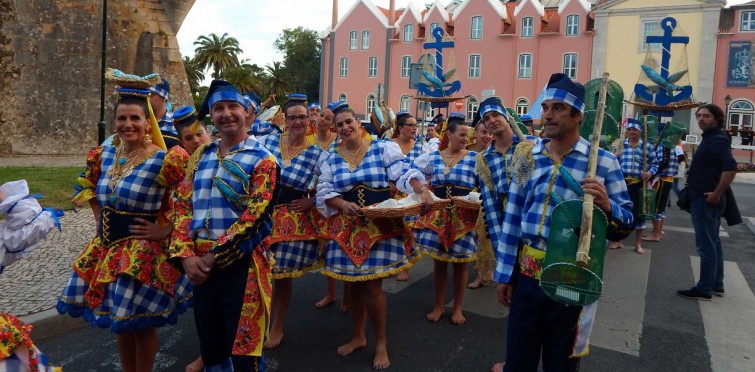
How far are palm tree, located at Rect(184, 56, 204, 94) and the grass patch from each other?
1808 inches

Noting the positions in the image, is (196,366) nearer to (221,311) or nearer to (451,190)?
(221,311)

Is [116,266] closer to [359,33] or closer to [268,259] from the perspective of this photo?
[268,259]

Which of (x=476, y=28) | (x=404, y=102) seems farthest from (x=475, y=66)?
(x=404, y=102)

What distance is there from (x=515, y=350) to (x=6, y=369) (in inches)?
96.2

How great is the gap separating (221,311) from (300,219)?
170 centimetres

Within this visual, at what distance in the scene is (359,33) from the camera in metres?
46.5

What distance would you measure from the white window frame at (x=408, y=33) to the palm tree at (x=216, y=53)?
67.5ft

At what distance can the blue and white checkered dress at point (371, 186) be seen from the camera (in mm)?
4289

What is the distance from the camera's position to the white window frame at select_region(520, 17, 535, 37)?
39812mm

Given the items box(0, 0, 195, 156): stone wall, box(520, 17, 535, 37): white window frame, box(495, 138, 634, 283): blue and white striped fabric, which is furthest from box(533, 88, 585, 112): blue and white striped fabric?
box(520, 17, 535, 37): white window frame

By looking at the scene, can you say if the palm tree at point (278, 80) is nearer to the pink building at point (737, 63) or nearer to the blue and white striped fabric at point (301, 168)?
the pink building at point (737, 63)

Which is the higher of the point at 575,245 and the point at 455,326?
the point at 575,245

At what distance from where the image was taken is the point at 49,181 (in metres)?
11.3

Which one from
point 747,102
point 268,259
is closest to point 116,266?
point 268,259
